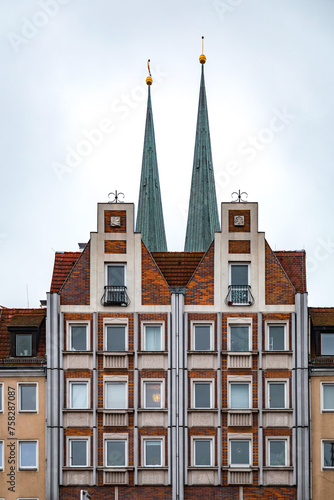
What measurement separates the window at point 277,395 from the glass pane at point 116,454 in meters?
8.78

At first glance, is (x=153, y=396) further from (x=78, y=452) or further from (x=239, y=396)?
(x=78, y=452)

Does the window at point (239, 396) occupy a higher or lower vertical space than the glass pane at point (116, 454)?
higher

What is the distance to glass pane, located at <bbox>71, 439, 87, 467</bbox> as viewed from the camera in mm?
62156

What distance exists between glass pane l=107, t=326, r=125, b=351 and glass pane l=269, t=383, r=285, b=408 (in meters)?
8.88

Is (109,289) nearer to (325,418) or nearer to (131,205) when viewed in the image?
(131,205)

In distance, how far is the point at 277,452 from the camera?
62.2 m

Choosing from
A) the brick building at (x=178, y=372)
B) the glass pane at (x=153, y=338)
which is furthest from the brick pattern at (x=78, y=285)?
the glass pane at (x=153, y=338)

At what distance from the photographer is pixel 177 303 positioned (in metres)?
63.2

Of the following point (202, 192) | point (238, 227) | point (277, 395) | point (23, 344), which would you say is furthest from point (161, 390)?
point (202, 192)

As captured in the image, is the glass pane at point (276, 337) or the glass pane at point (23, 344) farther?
the glass pane at point (23, 344)

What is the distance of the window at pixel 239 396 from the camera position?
6269cm

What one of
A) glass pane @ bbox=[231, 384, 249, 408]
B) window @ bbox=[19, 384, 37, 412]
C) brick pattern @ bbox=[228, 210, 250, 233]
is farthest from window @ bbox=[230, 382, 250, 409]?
window @ bbox=[19, 384, 37, 412]

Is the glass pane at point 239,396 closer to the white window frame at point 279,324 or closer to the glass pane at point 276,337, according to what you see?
the white window frame at point 279,324

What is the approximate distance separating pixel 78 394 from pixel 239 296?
10.8m
